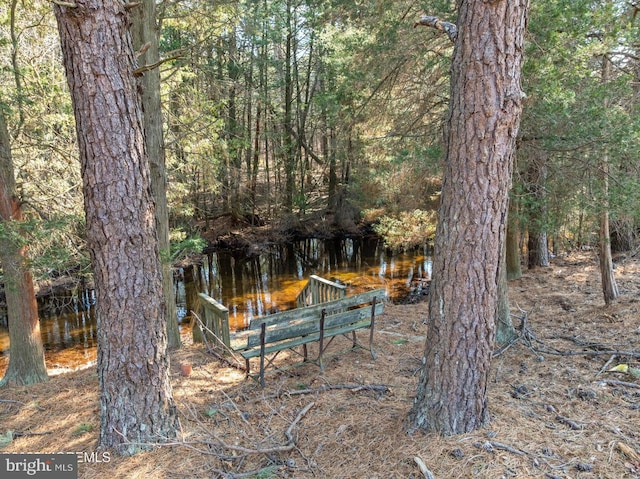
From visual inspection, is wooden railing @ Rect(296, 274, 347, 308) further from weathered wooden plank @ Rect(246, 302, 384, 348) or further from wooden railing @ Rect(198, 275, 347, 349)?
weathered wooden plank @ Rect(246, 302, 384, 348)

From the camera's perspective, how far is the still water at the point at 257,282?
9945 millimetres

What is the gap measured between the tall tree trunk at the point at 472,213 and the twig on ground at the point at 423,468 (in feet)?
1.10

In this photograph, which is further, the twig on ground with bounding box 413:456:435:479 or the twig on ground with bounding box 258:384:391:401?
the twig on ground with bounding box 258:384:391:401

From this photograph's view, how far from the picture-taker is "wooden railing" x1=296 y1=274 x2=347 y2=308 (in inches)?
262

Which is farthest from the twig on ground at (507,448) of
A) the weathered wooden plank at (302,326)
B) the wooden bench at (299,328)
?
the weathered wooden plank at (302,326)

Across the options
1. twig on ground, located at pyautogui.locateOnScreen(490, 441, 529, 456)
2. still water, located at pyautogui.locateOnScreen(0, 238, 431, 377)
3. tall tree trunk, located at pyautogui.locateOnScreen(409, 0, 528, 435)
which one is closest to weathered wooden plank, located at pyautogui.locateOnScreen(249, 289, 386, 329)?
tall tree trunk, located at pyautogui.locateOnScreen(409, 0, 528, 435)

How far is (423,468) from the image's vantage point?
278 centimetres

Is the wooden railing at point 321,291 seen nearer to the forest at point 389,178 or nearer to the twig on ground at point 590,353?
the forest at point 389,178

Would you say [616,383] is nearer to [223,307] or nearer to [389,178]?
[223,307]


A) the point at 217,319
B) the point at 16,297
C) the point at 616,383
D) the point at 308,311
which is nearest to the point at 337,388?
the point at 308,311

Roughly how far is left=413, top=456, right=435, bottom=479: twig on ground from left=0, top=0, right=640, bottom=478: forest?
0.19m

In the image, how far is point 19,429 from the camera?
424 centimetres

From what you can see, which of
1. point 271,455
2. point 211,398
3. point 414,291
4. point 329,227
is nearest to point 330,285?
point 211,398

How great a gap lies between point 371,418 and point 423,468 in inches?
35.6
